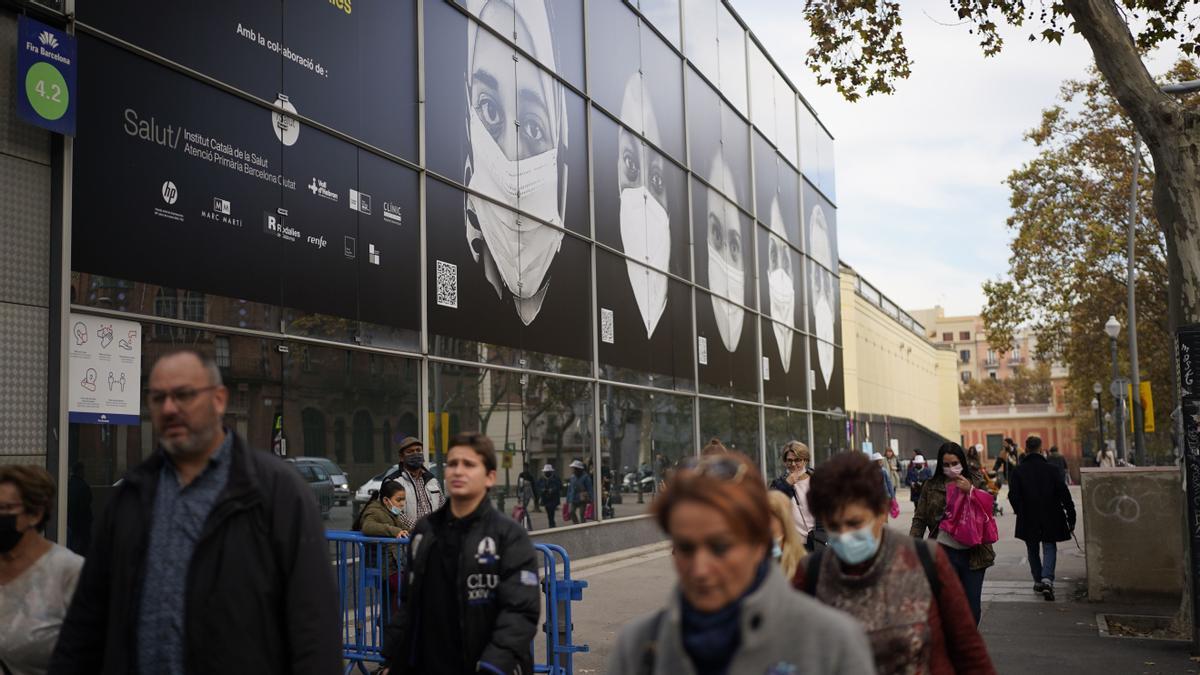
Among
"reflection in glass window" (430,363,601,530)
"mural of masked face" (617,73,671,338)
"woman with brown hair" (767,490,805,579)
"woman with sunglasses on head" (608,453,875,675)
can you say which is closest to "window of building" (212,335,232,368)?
"reflection in glass window" (430,363,601,530)

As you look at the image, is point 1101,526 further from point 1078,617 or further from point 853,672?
point 853,672

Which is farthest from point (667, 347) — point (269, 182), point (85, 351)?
point (85, 351)

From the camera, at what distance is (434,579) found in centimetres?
483

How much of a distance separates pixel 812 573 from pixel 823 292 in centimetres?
3196

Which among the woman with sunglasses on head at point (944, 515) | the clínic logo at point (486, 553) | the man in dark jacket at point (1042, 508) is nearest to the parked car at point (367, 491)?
the woman with sunglasses on head at point (944, 515)

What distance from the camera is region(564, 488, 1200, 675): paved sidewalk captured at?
31.8 feet

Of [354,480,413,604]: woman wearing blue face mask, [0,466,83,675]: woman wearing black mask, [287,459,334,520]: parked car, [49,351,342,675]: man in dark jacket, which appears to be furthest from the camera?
[287,459,334,520]: parked car

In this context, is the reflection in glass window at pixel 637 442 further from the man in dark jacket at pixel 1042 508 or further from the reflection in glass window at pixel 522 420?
the man in dark jacket at pixel 1042 508

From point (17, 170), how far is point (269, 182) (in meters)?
2.97

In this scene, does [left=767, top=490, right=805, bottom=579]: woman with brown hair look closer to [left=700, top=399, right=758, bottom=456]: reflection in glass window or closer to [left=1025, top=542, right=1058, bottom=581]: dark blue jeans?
[left=1025, top=542, right=1058, bottom=581]: dark blue jeans

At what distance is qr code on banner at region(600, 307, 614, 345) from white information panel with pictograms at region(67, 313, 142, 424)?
10.7m

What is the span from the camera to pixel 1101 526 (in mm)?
13406

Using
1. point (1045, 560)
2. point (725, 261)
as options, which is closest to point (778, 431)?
point (725, 261)

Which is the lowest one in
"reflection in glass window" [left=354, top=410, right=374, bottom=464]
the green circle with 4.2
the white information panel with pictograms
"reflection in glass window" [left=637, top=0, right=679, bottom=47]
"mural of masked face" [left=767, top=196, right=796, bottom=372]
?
"reflection in glass window" [left=354, top=410, right=374, bottom=464]
